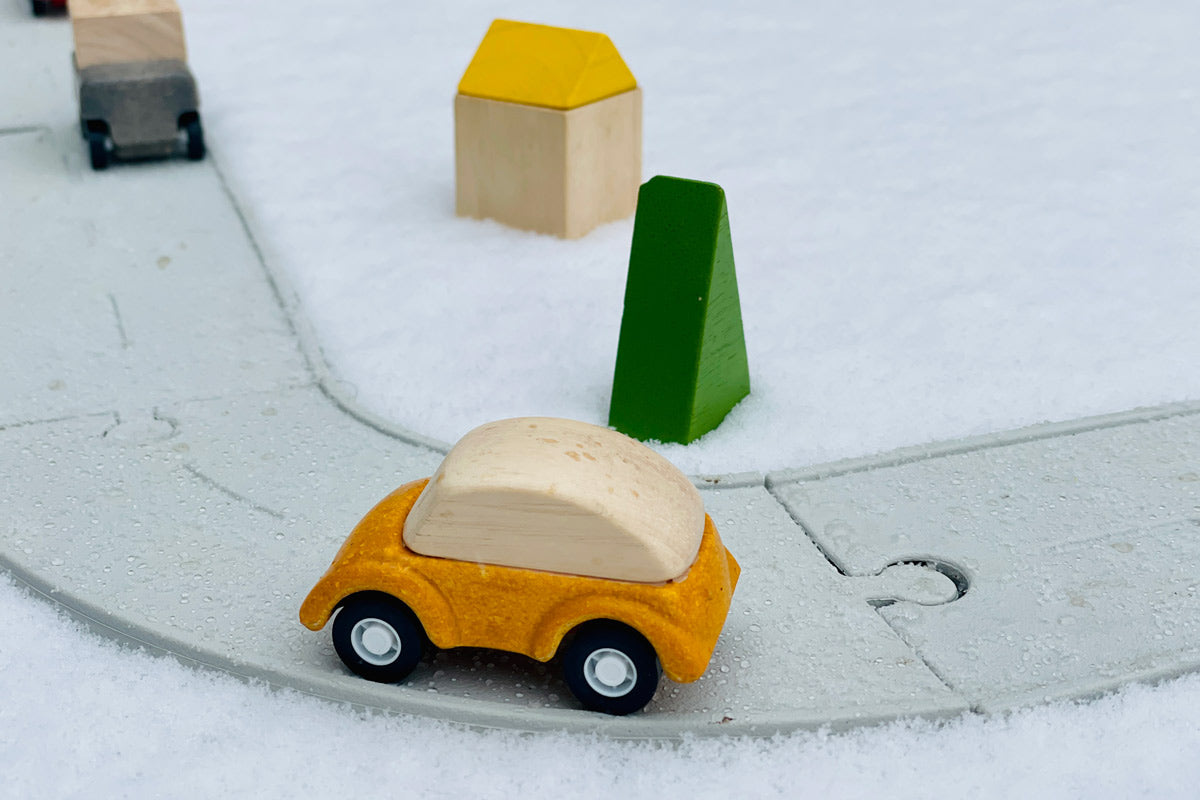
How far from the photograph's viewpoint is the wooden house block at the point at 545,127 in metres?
5.27

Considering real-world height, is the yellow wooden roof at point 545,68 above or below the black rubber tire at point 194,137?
above

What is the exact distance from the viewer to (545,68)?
532 cm

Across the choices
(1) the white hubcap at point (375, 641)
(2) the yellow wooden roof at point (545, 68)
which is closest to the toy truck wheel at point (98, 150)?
(2) the yellow wooden roof at point (545, 68)

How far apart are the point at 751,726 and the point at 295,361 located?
2275 mm

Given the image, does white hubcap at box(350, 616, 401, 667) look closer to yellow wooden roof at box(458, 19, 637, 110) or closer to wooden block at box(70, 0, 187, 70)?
yellow wooden roof at box(458, 19, 637, 110)

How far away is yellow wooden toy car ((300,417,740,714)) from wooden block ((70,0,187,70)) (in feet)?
13.4

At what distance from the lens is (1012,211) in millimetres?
5609

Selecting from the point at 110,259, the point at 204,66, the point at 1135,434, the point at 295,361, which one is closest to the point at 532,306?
the point at 295,361

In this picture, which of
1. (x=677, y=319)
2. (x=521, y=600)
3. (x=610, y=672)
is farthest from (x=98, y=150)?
(x=610, y=672)

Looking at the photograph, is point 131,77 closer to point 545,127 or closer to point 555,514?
point 545,127

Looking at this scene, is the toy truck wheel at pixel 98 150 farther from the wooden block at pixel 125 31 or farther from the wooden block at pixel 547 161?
the wooden block at pixel 547 161

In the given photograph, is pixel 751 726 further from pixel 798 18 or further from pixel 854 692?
pixel 798 18

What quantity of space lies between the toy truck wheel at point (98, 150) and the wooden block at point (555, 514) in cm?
394

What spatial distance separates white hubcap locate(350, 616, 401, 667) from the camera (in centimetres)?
293
